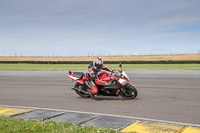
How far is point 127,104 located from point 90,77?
2077 mm

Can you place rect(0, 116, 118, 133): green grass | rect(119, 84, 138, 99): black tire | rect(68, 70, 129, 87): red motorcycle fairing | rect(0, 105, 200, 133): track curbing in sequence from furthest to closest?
rect(119, 84, 138, 99): black tire
rect(68, 70, 129, 87): red motorcycle fairing
rect(0, 105, 200, 133): track curbing
rect(0, 116, 118, 133): green grass

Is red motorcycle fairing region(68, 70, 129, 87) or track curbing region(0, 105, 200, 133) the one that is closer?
track curbing region(0, 105, 200, 133)

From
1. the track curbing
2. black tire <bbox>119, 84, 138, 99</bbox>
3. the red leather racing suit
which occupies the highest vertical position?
the red leather racing suit

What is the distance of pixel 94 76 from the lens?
928 centimetres

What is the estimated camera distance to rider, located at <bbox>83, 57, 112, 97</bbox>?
9.13 meters

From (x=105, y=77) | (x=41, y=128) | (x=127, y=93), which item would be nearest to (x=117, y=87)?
(x=127, y=93)

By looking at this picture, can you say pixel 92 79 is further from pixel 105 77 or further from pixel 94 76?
pixel 105 77

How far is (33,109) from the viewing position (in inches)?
292

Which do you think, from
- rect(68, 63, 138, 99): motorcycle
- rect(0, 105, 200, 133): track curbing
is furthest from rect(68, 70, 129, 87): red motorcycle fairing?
rect(0, 105, 200, 133): track curbing

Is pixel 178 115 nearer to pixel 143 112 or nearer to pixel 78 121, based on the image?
pixel 143 112

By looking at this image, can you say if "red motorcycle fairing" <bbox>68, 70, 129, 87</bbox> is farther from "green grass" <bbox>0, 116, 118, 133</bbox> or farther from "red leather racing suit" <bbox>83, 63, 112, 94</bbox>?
"green grass" <bbox>0, 116, 118, 133</bbox>

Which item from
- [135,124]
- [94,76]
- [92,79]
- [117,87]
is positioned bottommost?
Answer: [135,124]

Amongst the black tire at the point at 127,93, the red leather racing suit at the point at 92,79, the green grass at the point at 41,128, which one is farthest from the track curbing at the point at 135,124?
the black tire at the point at 127,93

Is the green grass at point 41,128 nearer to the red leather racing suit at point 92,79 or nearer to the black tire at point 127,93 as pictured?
the red leather racing suit at point 92,79
